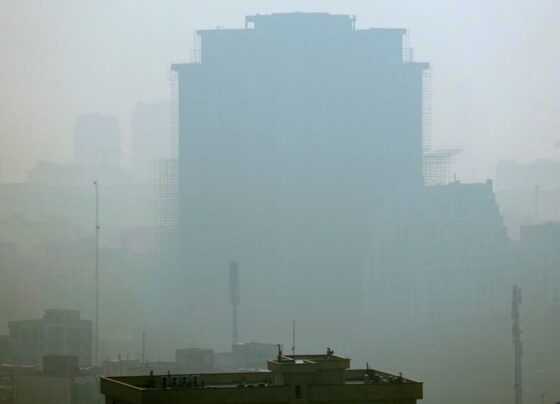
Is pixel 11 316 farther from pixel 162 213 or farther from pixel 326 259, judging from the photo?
pixel 326 259

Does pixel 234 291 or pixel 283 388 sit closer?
pixel 283 388

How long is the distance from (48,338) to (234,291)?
17.3 feet

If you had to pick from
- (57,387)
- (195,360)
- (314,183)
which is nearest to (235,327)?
(314,183)

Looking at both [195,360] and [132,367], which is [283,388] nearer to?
[132,367]

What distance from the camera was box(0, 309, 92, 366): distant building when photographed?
16.1 m

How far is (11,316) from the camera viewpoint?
A: 17.3 m

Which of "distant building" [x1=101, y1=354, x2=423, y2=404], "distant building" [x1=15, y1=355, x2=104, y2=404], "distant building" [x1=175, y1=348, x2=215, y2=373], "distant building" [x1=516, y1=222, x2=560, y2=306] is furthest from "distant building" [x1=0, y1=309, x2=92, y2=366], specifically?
"distant building" [x1=101, y1=354, x2=423, y2=404]

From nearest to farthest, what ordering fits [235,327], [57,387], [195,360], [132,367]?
1. [57,387]
2. [132,367]
3. [195,360]
4. [235,327]

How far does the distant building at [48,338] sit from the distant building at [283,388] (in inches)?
292

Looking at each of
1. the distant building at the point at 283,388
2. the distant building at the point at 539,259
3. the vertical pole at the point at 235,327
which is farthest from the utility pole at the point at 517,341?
the distant building at the point at 283,388

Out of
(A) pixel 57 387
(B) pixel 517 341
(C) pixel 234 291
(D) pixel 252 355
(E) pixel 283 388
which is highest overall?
(C) pixel 234 291

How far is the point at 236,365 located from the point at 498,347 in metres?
4.59

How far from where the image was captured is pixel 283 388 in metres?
8.09

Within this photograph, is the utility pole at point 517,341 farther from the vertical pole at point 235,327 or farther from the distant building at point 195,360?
the vertical pole at point 235,327
